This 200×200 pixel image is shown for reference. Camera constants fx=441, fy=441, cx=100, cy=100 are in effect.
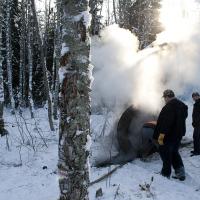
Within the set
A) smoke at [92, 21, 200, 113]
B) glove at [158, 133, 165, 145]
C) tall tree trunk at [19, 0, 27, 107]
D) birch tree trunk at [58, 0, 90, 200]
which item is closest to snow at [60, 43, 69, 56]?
birch tree trunk at [58, 0, 90, 200]

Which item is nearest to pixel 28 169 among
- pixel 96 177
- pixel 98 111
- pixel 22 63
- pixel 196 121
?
pixel 96 177

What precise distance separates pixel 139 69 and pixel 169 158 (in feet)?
11.5

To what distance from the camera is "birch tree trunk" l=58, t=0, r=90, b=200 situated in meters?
5.12

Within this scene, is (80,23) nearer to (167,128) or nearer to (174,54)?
(167,128)

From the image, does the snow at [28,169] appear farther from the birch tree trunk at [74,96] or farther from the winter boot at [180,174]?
the winter boot at [180,174]

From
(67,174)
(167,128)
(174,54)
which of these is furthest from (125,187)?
(174,54)

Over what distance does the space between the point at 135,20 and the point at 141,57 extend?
703 inches

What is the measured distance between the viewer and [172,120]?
849cm

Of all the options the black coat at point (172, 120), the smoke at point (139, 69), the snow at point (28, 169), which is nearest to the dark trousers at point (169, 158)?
the black coat at point (172, 120)

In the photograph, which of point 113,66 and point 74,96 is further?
point 113,66

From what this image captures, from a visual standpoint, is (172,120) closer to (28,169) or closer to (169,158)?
(169,158)

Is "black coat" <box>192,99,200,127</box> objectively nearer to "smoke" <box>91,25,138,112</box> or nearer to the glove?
"smoke" <box>91,25,138,112</box>

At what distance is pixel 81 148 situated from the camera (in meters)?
5.25

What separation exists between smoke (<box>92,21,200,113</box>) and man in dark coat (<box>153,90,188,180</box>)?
237 cm
